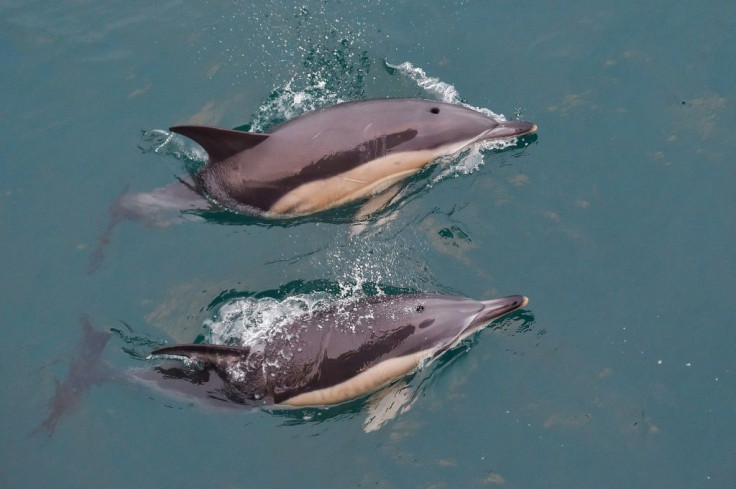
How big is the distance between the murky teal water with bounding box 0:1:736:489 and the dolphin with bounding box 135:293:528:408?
0.30 meters

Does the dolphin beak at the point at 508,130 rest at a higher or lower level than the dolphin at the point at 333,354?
higher

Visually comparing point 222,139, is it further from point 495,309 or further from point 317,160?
point 495,309

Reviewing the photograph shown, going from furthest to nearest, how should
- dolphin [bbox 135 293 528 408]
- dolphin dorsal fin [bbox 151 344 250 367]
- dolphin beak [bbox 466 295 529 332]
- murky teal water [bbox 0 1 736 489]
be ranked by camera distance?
1. dolphin beak [bbox 466 295 529 332]
2. murky teal water [bbox 0 1 736 489]
3. dolphin [bbox 135 293 528 408]
4. dolphin dorsal fin [bbox 151 344 250 367]

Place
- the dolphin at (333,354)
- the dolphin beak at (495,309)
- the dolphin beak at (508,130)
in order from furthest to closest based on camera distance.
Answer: the dolphin beak at (508,130) < the dolphin beak at (495,309) < the dolphin at (333,354)

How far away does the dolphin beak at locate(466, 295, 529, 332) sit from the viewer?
9258 millimetres

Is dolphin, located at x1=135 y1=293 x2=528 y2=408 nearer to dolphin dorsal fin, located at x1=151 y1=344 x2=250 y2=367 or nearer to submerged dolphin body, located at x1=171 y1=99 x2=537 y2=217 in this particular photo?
dolphin dorsal fin, located at x1=151 y1=344 x2=250 y2=367

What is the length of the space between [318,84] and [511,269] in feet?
14.5

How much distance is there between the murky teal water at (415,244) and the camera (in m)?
8.87

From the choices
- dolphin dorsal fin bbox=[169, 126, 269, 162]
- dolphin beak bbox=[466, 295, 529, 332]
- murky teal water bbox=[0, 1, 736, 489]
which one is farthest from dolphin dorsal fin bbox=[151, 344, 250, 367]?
dolphin dorsal fin bbox=[169, 126, 269, 162]

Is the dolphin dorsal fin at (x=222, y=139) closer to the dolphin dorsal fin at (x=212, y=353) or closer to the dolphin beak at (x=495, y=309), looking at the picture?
the dolphin dorsal fin at (x=212, y=353)

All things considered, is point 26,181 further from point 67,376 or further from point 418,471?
point 418,471

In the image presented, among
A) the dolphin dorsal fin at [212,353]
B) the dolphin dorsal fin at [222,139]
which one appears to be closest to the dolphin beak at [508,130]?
the dolphin dorsal fin at [222,139]

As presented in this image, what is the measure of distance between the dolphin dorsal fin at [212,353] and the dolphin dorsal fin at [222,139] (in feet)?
9.44

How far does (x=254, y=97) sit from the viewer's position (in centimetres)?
1222
